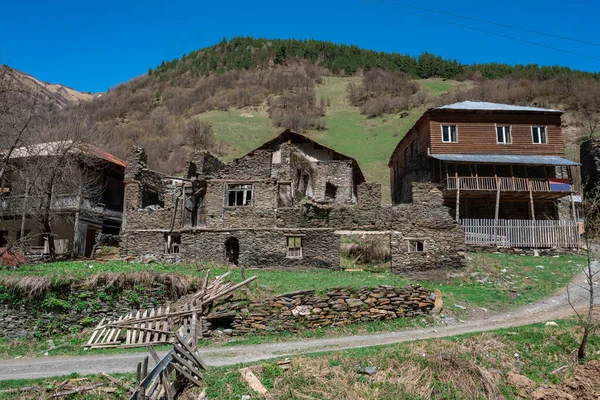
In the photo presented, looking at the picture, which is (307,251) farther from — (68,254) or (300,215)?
(68,254)

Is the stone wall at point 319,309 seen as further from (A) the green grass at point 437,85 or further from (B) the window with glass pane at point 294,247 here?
(A) the green grass at point 437,85

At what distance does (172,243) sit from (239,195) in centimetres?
492

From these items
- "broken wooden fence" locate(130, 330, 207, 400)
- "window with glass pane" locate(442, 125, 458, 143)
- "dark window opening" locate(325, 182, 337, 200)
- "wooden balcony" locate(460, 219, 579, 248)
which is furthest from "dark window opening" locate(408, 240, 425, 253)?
"dark window opening" locate(325, 182, 337, 200)

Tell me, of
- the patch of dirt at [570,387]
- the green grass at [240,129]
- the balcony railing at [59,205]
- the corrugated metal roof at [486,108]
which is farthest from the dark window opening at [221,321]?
the green grass at [240,129]

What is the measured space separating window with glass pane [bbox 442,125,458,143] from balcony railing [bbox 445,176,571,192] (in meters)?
3.71

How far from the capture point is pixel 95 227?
29.5 metres

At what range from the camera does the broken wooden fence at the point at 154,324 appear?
1334cm

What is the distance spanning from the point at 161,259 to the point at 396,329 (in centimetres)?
1570

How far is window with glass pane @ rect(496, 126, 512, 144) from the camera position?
31891 millimetres

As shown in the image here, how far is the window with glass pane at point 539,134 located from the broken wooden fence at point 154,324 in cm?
2728

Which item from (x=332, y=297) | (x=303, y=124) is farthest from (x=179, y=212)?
(x=303, y=124)

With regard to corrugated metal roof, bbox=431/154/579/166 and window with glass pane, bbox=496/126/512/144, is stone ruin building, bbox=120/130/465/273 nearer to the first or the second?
corrugated metal roof, bbox=431/154/579/166

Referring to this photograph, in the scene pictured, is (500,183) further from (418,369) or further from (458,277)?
(418,369)

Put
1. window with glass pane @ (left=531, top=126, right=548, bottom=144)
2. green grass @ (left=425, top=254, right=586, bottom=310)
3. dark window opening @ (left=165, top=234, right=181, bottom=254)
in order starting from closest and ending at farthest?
green grass @ (left=425, top=254, right=586, bottom=310) < dark window opening @ (left=165, top=234, right=181, bottom=254) < window with glass pane @ (left=531, top=126, right=548, bottom=144)
